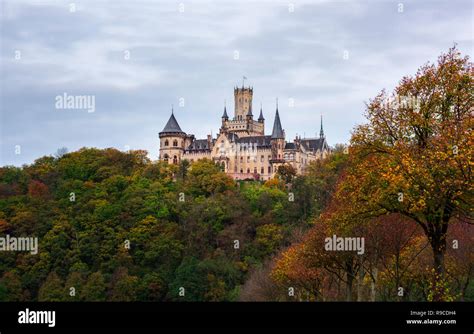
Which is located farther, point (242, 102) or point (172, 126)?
point (242, 102)

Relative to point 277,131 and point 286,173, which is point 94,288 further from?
point 277,131

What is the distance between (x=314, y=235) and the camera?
136 ft

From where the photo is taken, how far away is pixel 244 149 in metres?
156

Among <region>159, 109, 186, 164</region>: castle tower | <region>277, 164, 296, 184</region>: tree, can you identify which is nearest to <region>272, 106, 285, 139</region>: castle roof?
<region>159, 109, 186, 164</region>: castle tower

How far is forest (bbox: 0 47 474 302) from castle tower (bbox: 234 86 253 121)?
55059 mm

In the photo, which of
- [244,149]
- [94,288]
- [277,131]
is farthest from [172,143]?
[94,288]

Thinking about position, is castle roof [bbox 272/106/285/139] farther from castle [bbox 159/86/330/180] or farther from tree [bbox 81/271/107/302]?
tree [bbox 81/271/107/302]

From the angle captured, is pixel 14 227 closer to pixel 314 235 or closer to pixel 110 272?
pixel 110 272

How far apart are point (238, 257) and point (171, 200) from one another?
1370 cm

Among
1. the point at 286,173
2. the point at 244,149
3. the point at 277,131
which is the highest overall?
the point at 277,131

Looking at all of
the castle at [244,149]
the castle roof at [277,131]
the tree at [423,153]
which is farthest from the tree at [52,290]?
the castle roof at [277,131]

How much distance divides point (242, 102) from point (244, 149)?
27.8 meters

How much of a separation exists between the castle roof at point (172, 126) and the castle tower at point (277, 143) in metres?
21.4

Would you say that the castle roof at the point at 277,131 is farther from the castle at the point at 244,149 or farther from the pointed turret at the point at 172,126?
the pointed turret at the point at 172,126
